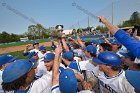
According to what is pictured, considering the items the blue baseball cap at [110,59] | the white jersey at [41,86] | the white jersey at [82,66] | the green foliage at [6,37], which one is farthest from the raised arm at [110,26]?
the green foliage at [6,37]

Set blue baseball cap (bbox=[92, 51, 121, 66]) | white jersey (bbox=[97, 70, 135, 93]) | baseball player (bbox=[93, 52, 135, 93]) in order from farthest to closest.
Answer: blue baseball cap (bbox=[92, 51, 121, 66]) < baseball player (bbox=[93, 52, 135, 93]) < white jersey (bbox=[97, 70, 135, 93])

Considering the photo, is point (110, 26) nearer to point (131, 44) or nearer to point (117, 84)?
point (131, 44)

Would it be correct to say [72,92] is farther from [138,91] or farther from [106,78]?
[106,78]

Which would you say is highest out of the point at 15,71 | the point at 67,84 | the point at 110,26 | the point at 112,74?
the point at 110,26

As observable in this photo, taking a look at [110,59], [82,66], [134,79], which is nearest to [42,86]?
[110,59]

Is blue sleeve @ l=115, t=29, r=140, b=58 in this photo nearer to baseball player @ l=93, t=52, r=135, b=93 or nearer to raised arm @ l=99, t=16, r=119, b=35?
raised arm @ l=99, t=16, r=119, b=35

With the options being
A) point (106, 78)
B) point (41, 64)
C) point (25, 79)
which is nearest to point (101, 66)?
point (106, 78)

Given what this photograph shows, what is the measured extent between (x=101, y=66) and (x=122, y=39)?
3.79ft

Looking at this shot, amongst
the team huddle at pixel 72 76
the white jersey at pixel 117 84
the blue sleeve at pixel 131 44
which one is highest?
the blue sleeve at pixel 131 44

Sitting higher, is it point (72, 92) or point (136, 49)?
point (136, 49)

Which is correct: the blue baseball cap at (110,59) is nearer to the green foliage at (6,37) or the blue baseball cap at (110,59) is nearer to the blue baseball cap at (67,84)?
the blue baseball cap at (67,84)

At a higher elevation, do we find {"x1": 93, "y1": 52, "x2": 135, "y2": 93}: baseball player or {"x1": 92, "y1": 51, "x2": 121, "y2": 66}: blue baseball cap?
{"x1": 92, "y1": 51, "x2": 121, "y2": 66}: blue baseball cap

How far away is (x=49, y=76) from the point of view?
13.8 feet

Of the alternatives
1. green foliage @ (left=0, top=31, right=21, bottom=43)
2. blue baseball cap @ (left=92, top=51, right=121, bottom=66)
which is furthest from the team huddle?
green foliage @ (left=0, top=31, right=21, bottom=43)
